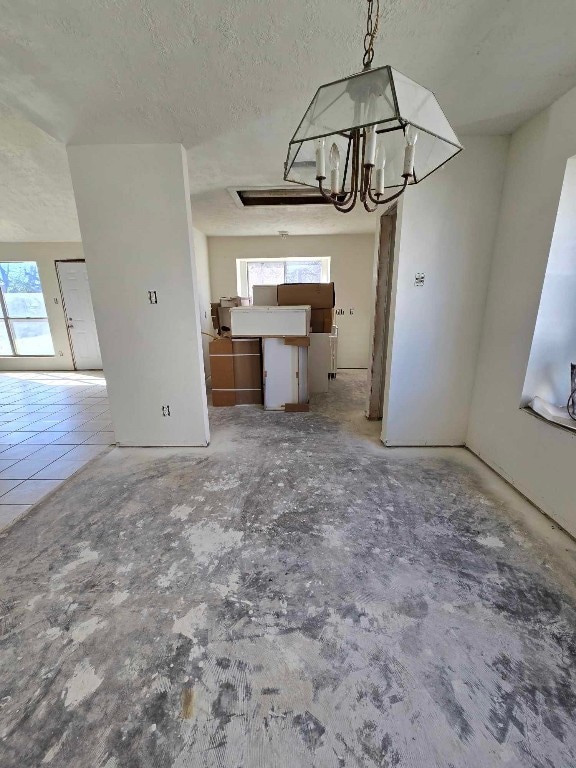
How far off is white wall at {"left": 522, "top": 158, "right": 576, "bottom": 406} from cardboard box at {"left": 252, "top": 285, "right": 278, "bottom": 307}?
305 centimetres

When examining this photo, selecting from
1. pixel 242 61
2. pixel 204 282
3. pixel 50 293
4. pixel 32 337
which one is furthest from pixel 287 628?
pixel 32 337

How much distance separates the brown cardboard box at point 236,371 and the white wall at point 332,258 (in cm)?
240

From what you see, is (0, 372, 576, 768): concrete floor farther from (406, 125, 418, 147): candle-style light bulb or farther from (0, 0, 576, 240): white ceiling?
(0, 0, 576, 240): white ceiling

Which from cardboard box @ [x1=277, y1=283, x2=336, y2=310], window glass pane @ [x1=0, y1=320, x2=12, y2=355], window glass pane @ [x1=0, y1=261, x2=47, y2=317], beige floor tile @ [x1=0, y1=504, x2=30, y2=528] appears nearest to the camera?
beige floor tile @ [x1=0, y1=504, x2=30, y2=528]

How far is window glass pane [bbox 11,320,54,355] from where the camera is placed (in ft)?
19.5

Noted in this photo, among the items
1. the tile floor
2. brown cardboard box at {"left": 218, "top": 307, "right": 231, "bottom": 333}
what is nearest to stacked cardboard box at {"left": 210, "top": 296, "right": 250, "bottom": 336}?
brown cardboard box at {"left": 218, "top": 307, "right": 231, "bottom": 333}

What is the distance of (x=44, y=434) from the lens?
3.23m

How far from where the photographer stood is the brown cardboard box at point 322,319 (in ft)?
14.3

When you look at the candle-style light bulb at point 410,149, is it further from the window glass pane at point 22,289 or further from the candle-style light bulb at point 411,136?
the window glass pane at point 22,289

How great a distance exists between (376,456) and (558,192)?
2.14 meters

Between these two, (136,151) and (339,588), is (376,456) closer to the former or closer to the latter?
(339,588)

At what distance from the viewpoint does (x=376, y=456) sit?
8.84ft

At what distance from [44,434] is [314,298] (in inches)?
140

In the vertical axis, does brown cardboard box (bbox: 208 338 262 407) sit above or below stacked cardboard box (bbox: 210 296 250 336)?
below
